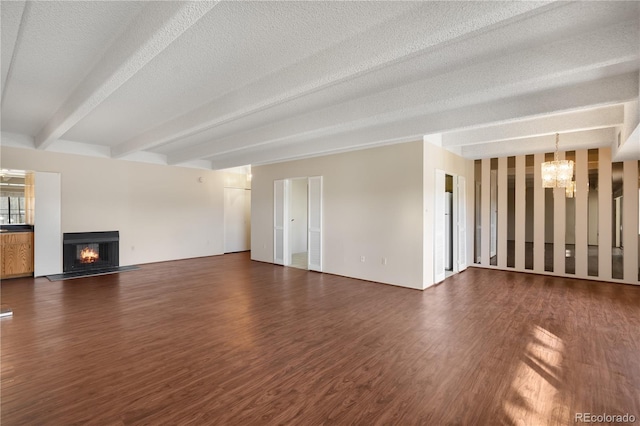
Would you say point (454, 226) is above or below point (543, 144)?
below

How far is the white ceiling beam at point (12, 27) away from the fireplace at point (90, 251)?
4.59 meters

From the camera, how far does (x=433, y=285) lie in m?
5.54

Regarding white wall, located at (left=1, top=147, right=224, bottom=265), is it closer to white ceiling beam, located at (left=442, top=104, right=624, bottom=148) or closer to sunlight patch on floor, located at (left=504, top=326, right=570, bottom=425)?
white ceiling beam, located at (left=442, top=104, right=624, bottom=148)

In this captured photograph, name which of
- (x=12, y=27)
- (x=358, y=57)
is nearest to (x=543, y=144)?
(x=358, y=57)

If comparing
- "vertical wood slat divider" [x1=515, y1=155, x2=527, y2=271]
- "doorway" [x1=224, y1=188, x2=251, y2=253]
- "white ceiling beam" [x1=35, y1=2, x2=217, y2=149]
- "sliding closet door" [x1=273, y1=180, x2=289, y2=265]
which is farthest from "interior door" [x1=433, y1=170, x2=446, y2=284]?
"doorway" [x1=224, y1=188, x2=251, y2=253]

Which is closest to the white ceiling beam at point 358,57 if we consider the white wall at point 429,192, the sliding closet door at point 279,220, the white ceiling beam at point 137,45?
the white ceiling beam at point 137,45

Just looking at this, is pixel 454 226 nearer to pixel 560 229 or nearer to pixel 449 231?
pixel 449 231

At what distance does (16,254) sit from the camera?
5805 millimetres

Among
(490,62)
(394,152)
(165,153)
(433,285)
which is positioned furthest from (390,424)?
(165,153)

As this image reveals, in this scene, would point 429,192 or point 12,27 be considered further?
point 429,192

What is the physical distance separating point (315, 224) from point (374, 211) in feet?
5.19

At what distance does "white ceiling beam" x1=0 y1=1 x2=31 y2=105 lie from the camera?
2.14 m

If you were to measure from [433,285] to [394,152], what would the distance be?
2.55m

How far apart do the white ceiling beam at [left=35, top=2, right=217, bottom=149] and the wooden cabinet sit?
395 centimetres
